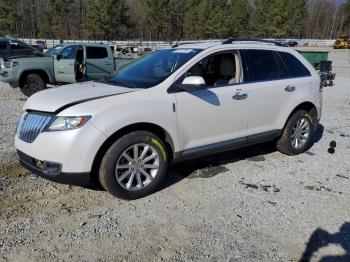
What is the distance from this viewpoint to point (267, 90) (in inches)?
195

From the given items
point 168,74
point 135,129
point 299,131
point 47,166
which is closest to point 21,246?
point 47,166

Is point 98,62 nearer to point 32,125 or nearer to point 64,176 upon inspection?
point 32,125

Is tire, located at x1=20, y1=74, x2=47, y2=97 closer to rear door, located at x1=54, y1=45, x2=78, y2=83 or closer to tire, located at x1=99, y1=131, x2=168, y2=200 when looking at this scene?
rear door, located at x1=54, y1=45, x2=78, y2=83

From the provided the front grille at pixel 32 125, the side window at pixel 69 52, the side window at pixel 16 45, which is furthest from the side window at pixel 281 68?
the side window at pixel 16 45

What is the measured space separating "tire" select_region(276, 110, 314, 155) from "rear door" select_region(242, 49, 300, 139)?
0.77ft

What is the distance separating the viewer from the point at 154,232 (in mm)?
3404

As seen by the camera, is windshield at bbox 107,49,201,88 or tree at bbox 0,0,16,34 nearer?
windshield at bbox 107,49,201,88

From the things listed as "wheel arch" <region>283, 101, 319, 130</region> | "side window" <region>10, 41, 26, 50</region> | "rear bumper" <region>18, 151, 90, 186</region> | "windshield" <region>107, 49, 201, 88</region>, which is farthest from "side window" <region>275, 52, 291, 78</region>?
"side window" <region>10, 41, 26, 50</region>

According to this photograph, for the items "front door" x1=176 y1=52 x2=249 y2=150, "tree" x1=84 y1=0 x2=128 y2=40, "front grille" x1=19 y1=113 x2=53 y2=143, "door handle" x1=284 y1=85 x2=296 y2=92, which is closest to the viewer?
"front grille" x1=19 y1=113 x2=53 y2=143

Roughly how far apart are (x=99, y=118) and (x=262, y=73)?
2605 mm

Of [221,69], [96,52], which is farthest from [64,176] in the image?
[96,52]

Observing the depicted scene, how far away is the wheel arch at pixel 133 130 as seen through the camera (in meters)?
3.74

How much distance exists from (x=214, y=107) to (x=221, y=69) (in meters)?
0.80

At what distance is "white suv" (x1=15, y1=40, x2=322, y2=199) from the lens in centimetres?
358
